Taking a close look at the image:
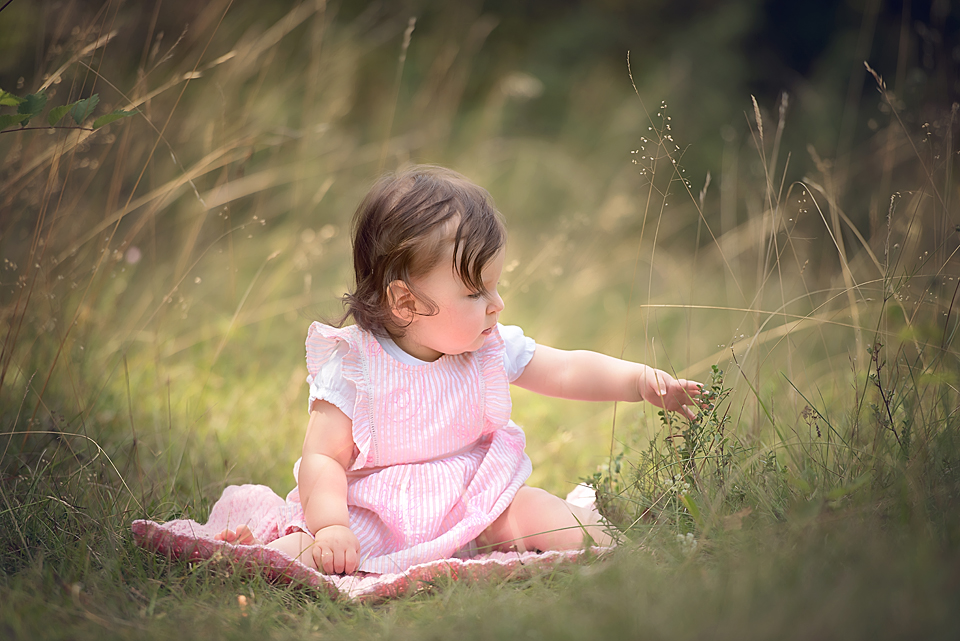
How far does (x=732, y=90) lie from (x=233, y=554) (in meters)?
5.99

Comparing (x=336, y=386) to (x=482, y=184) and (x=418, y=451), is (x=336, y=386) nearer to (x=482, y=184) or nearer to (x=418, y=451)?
(x=418, y=451)

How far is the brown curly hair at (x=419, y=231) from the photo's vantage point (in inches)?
65.4

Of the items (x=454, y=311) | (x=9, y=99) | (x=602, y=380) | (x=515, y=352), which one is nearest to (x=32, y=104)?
(x=9, y=99)

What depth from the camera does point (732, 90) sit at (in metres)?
6.38

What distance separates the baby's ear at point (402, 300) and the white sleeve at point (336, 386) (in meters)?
0.15

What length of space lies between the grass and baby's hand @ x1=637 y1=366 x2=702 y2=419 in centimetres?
6

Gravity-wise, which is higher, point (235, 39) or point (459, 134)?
point (235, 39)

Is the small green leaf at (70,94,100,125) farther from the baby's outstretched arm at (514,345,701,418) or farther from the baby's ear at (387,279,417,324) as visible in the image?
the baby's outstretched arm at (514,345,701,418)

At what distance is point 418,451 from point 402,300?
0.35 metres

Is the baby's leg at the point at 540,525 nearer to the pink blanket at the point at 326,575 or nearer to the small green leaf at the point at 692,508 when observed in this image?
the pink blanket at the point at 326,575

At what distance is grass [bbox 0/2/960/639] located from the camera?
110 cm

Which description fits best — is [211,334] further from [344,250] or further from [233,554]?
[233,554]

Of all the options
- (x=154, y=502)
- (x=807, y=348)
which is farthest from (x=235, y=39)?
(x=807, y=348)

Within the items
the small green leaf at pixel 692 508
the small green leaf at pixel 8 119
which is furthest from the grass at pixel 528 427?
the small green leaf at pixel 8 119
